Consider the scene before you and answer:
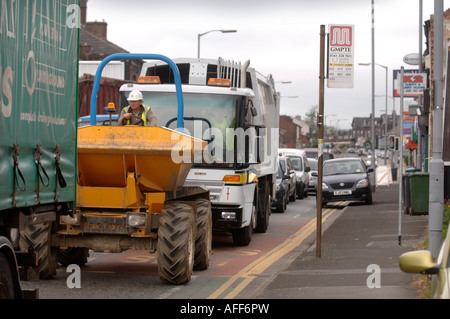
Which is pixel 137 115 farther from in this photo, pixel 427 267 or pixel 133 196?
pixel 427 267

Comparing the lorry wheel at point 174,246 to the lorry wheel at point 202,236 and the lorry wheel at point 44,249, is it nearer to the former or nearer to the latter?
the lorry wheel at point 202,236

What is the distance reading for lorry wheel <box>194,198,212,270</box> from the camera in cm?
1323

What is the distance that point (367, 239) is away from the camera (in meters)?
18.4

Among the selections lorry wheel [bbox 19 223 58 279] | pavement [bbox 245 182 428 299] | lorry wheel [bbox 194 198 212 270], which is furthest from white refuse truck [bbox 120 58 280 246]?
lorry wheel [bbox 19 223 58 279]

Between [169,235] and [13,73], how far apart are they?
5002mm

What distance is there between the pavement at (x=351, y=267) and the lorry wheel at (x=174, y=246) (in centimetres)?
100

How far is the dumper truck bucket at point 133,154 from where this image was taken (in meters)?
11.5

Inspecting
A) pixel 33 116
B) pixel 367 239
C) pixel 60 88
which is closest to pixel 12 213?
pixel 33 116

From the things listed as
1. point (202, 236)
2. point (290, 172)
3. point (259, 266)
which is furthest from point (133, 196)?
point (290, 172)

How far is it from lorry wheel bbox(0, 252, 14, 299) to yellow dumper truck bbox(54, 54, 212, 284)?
15.9 feet

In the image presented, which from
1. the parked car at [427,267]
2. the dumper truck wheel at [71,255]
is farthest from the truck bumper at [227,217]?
the parked car at [427,267]
